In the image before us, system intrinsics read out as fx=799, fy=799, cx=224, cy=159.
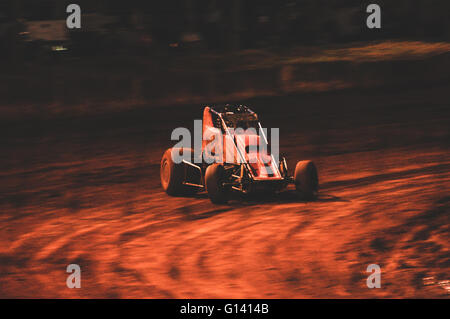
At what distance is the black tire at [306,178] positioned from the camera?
8.73m

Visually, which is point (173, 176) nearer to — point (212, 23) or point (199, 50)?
point (199, 50)

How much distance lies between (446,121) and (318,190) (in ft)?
19.2

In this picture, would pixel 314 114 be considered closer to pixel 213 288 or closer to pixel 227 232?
pixel 227 232

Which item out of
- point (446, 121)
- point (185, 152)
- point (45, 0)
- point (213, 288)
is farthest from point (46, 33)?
point (213, 288)

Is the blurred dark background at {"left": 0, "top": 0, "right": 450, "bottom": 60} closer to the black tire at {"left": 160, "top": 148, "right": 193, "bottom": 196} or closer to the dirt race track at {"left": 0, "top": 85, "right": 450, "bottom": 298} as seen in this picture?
the dirt race track at {"left": 0, "top": 85, "right": 450, "bottom": 298}

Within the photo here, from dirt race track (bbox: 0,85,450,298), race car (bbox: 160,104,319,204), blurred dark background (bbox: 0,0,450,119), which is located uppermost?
blurred dark background (bbox: 0,0,450,119)

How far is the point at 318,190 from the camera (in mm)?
9398

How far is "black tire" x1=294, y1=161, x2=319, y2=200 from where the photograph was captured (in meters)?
8.73

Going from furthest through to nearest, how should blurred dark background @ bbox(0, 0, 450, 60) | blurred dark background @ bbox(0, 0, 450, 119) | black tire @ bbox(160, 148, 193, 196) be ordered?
blurred dark background @ bbox(0, 0, 450, 60)
blurred dark background @ bbox(0, 0, 450, 119)
black tire @ bbox(160, 148, 193, 196)

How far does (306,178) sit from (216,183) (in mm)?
994

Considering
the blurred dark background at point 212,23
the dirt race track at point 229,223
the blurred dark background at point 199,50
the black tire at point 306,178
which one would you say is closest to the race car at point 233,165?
the black tire at point 306,178

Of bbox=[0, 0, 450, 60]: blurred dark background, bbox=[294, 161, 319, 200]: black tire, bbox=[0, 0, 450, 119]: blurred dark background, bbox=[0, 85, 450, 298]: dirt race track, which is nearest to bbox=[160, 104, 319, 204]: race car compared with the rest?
bbox=[294, 161, 319, 200]: black tire

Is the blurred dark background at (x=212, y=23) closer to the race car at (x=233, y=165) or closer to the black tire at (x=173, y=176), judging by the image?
the black tire at (x=173, y=176)

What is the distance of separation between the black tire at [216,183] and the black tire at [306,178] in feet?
2.66
